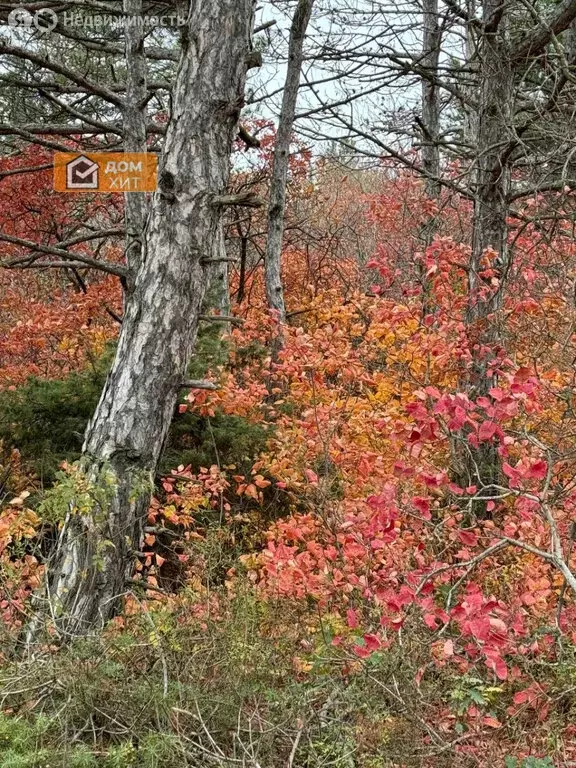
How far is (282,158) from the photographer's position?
9773mm

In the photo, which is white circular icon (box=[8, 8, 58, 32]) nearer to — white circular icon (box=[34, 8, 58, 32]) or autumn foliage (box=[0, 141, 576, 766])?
white circular icon (box=[34, 8, 58, 32])

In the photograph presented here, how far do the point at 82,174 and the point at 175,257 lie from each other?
243 inches

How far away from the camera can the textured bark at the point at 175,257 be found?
14.8 feet

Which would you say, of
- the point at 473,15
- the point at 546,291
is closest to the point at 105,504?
the point at 546,291

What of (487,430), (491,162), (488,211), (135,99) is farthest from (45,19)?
(487,430)

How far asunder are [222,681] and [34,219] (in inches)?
412

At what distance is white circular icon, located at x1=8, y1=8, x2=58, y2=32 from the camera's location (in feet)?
26.1

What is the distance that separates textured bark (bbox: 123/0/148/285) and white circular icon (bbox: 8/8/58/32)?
3.73 feet

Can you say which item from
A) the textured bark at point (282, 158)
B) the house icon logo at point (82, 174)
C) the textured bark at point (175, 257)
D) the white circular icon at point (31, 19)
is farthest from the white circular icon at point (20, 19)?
the textured bark at point (175, 257)

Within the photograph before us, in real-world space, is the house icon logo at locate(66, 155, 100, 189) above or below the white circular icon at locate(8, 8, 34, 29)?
below

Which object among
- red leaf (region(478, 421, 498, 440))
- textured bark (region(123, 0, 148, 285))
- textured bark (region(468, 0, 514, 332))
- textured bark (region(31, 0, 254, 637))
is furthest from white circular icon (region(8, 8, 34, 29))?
red leaf (region(478, 421, 498, 440))

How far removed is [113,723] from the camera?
10.5 ft

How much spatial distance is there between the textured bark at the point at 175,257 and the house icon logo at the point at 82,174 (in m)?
5.53

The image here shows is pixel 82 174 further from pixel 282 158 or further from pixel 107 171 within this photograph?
pixel 282 158
